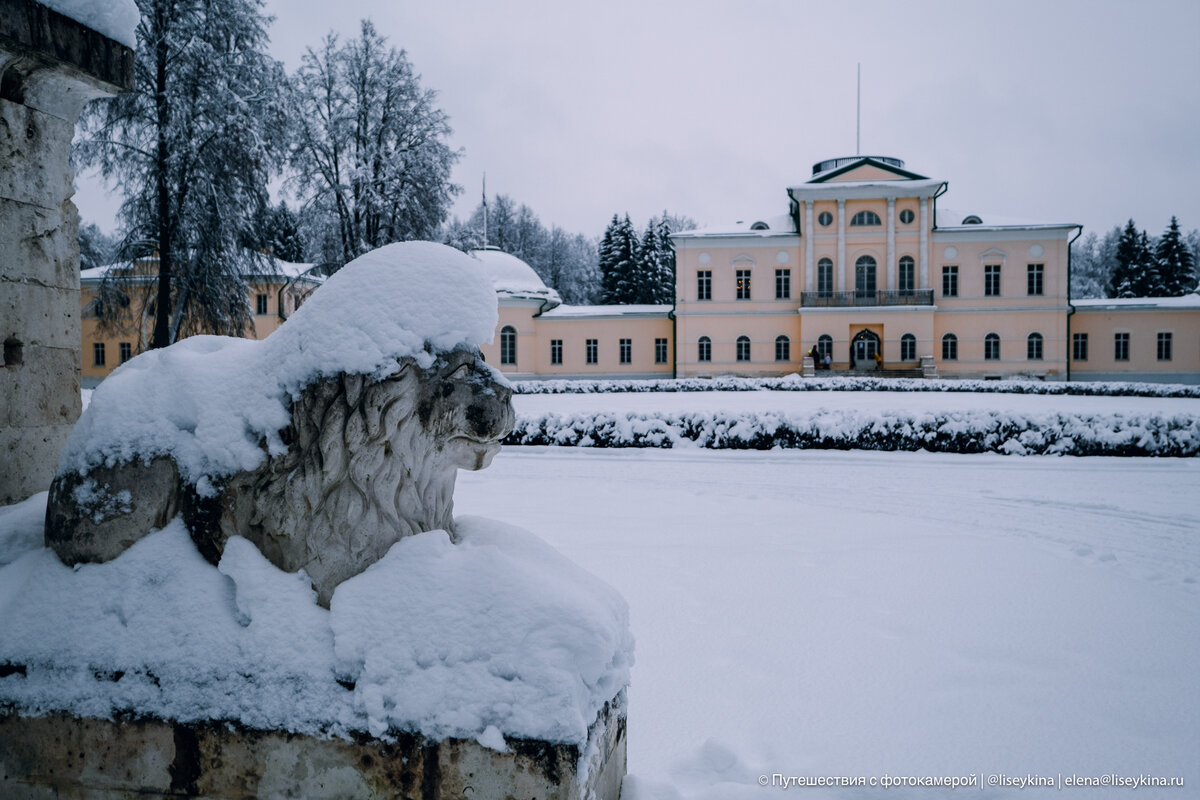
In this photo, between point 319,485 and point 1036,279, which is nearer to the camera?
point 319,485

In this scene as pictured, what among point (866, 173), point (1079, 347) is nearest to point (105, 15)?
point (866, 173)

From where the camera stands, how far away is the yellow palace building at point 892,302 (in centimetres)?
3372

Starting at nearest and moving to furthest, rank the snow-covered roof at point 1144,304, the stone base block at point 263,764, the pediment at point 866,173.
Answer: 1. the stone base block at point 263,764
2. the snow-covered roof at point 1144,304
3. the pediment at point 866,173

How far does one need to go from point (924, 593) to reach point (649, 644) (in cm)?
196

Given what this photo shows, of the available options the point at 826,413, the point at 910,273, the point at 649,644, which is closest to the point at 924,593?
the point at 649,644

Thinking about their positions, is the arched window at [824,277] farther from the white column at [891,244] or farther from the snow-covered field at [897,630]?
the snow-covered field at [897,630]

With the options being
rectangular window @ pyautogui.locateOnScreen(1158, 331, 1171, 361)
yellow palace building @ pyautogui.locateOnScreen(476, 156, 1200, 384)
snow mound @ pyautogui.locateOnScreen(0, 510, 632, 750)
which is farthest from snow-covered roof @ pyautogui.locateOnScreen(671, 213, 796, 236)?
snow mound @ pyautogui.locateOnScreen(0, 510, 632, 750)

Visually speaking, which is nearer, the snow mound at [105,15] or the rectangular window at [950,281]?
the snow mound at [105,15]

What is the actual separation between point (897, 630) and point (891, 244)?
3410cm

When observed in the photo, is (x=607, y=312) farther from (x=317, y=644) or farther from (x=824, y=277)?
(x=317, y=644)

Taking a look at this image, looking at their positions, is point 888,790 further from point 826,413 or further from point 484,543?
point 826,413

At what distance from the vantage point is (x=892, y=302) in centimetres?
3400

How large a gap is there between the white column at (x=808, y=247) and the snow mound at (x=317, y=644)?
35.1 metres

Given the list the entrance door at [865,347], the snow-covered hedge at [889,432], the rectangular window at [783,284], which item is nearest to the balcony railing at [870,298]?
the rectangular window at [783,284]
